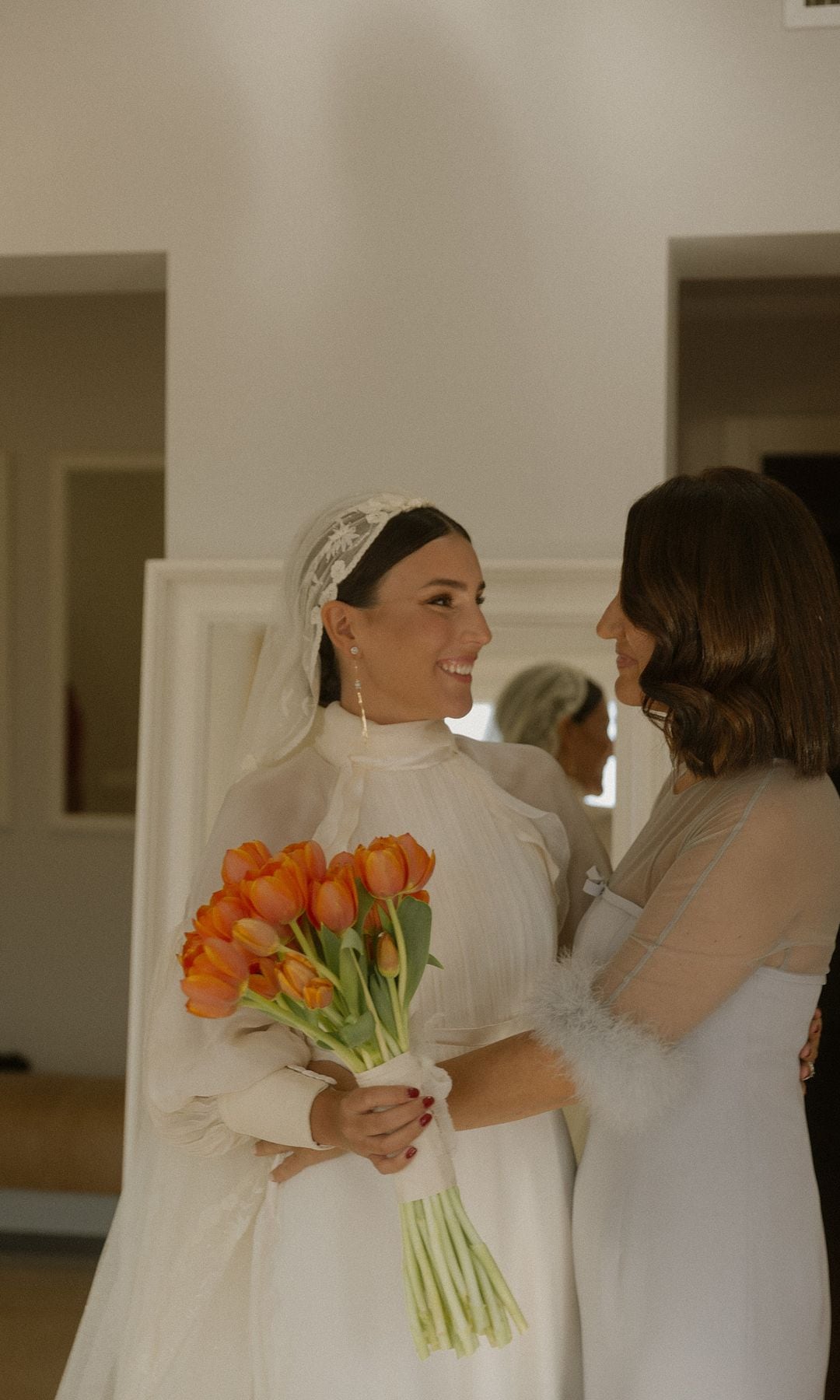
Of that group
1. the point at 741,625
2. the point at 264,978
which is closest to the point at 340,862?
the point at 264,978

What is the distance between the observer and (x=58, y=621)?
4973 millimetres

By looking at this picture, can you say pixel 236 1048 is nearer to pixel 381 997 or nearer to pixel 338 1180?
pixel 338 1180

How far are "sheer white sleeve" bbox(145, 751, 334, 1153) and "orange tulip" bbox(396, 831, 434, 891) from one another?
1.39 ft

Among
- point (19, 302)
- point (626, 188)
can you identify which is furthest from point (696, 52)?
point (19, 302)

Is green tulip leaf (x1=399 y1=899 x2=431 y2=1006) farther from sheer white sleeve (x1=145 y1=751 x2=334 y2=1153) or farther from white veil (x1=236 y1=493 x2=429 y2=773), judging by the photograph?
white veil (x1=236 y1=493 x2=429 y2=773)

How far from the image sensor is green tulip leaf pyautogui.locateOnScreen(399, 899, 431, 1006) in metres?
1.55

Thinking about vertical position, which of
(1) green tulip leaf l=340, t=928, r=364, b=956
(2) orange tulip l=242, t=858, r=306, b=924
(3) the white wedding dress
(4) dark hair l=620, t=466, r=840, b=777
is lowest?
(3) the white wedding dress

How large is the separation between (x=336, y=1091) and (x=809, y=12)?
2.10 metres

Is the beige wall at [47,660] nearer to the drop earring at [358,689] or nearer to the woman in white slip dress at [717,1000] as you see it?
the drop earring at [358,689]

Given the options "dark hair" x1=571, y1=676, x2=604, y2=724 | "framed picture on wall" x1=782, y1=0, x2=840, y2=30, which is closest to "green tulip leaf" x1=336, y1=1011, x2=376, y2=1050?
"dark hair" x1=571, y1=676, x2=604, y2=724

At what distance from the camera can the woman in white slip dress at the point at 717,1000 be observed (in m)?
1.59

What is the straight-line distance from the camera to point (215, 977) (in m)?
1.46

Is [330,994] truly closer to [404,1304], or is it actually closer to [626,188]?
[404,1304]

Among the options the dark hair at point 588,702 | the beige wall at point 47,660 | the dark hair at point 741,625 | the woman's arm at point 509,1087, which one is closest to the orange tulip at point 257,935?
the woman's arm at point 509,1087
